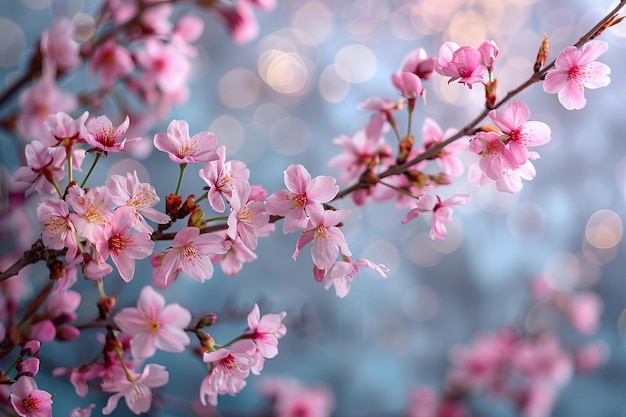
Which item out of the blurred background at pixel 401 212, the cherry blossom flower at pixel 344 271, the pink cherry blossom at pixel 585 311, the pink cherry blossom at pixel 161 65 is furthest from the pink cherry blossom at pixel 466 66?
the pink cherry blossom at pixel 585 311

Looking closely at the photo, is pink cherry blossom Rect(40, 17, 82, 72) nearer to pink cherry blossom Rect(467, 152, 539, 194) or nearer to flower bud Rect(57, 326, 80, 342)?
flower bud Rect(57, 326, 80, 342)

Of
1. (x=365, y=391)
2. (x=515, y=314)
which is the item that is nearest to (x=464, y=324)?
(x=515, y=314)

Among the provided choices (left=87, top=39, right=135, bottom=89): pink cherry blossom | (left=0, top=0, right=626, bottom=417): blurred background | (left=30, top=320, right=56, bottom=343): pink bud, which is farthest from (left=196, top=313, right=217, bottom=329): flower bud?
(left=0, top=0, right=626, bottom=417): blurred background

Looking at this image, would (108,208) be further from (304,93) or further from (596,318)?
(596,318)

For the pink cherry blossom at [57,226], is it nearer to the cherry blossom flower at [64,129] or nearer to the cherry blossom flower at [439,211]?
the cherry blossom flower at [64,129]

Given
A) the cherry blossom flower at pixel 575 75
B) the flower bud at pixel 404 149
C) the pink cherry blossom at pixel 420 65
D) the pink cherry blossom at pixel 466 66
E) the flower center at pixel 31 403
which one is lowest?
the flower center at pixel 31 403

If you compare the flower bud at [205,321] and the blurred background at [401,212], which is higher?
the blurred background at [401,212]
